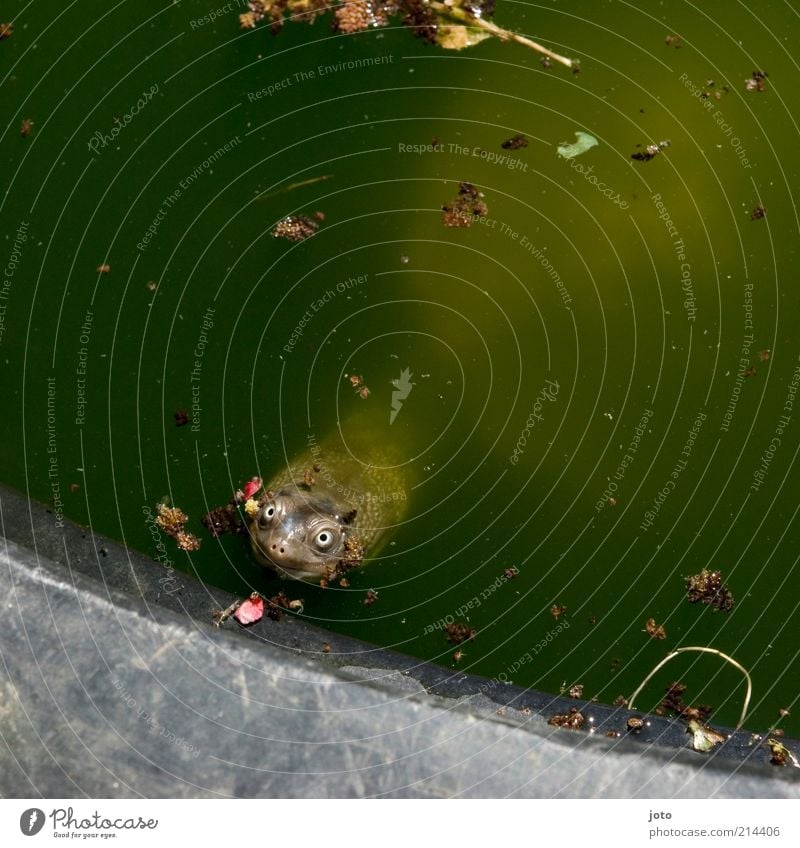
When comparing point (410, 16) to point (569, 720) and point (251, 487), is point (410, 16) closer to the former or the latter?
point (251, 487)

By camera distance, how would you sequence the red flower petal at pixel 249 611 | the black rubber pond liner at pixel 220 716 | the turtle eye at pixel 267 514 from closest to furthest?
the black rubber pond liner at pixel 220 716 → the turtle eye at pixel 267 514 → the red flower petal at pixel 249 611

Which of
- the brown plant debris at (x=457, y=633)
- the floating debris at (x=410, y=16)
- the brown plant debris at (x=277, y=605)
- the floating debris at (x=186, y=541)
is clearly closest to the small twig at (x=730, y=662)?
the brown plant debris at (x=457, y=633)

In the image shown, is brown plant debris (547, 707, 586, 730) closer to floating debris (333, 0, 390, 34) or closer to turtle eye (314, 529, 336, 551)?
turtle eye (314, 529, 336, 551)

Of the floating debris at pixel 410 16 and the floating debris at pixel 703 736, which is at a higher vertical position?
the floating debris at pixel 410 16

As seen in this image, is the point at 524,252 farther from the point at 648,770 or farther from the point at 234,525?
the point at 648,770

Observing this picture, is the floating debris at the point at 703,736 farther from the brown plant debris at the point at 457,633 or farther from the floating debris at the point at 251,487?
the floating debris at the point at 251,487

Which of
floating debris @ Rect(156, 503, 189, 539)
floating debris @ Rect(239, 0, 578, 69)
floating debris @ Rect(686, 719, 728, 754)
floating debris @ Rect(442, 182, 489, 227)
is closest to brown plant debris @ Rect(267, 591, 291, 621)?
floating debris @ Rect(156, 503, 189, 539)

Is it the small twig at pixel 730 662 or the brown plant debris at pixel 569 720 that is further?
the small twig at pixel 730 662
